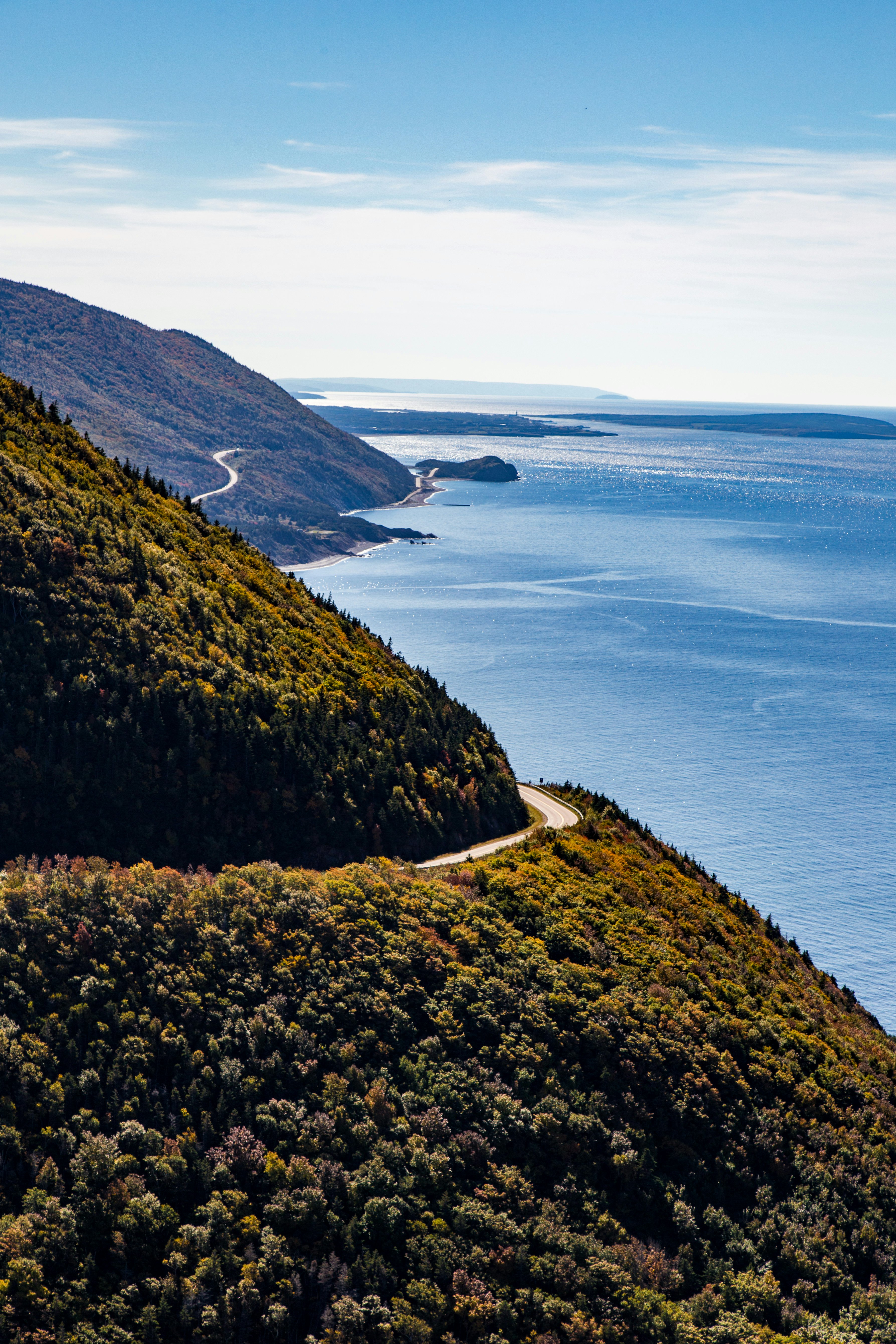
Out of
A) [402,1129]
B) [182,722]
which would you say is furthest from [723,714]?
[402,1129]

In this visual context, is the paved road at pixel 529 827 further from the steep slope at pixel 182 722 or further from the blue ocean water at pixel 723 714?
the blue ocean water at pixel 723 714

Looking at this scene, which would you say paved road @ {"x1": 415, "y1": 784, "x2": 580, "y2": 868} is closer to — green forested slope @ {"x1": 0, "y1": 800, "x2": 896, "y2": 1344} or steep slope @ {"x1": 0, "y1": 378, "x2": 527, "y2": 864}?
steep slope @ {"x1": 0, "y1": 378, "x2": 527, "y2": 864}

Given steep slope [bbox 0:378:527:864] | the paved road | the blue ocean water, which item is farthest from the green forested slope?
the blue ocean water

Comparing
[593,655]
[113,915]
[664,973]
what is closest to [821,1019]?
[664,973]

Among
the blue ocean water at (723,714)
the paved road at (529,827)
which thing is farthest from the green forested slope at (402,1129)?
the blue ocean water at (723,714)

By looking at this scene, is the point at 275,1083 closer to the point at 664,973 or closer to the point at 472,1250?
the point at 472,1250

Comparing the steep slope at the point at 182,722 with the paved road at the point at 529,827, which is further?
the paved road at the point at 529,827

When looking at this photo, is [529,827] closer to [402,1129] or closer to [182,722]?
[182,722]
